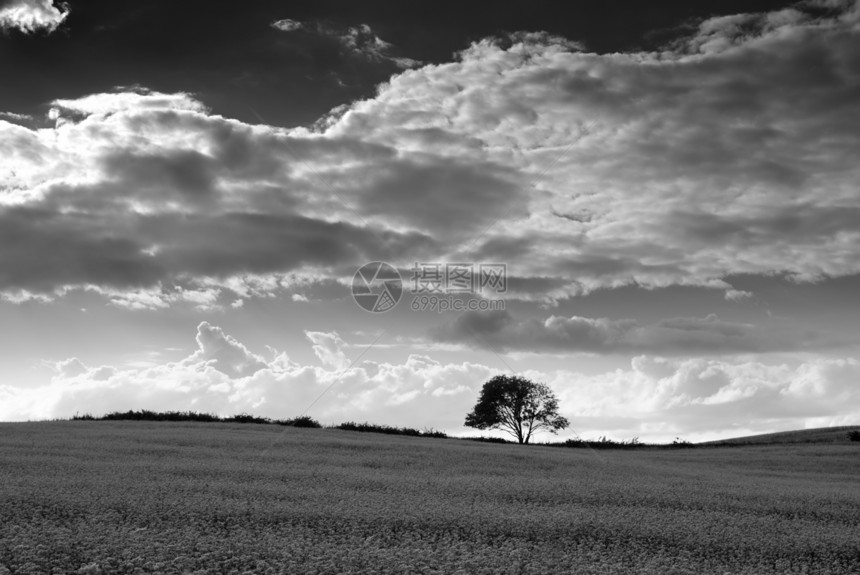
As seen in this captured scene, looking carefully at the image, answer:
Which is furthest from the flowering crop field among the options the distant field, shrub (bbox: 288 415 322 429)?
the distant field

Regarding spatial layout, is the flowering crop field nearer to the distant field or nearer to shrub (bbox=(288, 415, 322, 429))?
shrub (bbox=(288, 415, 322, 429))

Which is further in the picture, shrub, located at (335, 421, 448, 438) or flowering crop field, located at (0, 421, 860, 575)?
shrub, located at (335, 421, 448, 438)

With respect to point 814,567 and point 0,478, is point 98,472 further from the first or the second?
point 814,567

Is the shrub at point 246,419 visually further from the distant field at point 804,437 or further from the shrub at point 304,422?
the distant field at point 804,437

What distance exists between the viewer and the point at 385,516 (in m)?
9.59

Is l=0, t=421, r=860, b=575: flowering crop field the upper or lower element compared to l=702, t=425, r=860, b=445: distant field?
lower

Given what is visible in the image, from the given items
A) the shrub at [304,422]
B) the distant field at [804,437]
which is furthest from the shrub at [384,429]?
the distant field at [804,437]

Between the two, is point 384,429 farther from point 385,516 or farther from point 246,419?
point 385,516

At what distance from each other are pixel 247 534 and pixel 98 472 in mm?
5772

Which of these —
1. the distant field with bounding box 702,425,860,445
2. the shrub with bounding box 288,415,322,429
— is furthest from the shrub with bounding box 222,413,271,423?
the distant field with bounding box 702,425,860,445

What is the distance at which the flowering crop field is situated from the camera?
742 centimetres

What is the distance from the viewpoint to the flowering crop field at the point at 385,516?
7422mm

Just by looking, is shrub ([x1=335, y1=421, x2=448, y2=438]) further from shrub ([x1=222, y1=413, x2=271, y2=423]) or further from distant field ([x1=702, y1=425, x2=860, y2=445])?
distant field ([x1=702, y1=425, x2=860, y2=445])

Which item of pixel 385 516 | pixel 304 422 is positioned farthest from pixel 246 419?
pixel 385 516
